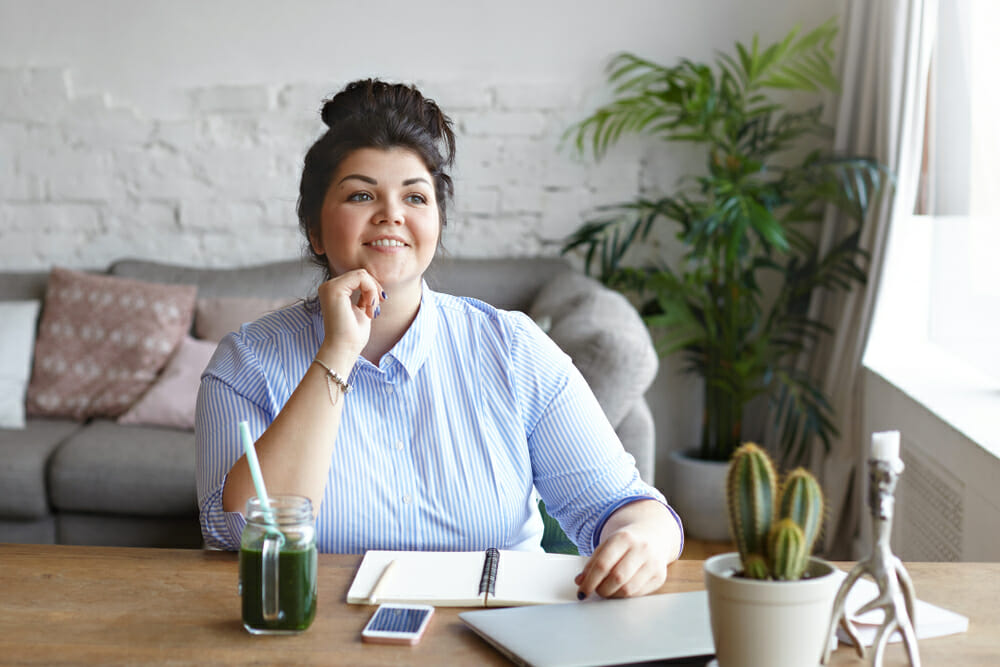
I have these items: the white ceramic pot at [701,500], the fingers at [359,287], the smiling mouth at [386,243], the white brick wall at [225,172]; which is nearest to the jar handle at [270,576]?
the fingers at [359,287]

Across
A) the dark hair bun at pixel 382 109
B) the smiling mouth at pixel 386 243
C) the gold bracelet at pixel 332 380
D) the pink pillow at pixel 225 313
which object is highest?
the dark hair bun at pixel 382 109

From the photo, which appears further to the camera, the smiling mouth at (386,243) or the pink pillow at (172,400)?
the pink pillow at (172,400)

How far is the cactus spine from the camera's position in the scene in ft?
2.56

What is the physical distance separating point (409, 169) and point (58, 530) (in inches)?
77.8

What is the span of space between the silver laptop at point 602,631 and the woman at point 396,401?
0.22m

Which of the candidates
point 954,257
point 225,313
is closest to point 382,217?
point 954,257

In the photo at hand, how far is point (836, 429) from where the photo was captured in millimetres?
3176

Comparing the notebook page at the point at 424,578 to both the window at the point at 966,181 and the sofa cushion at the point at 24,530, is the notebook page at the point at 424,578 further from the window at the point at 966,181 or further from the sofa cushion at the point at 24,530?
the sofa cushion at the point at 24,530

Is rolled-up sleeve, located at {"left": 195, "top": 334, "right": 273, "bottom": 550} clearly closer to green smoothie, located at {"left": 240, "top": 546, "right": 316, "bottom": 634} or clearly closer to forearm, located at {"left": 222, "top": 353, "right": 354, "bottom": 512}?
forearm, located at {"left": 222, "top": 353, "right": 354, "bottom": 512}

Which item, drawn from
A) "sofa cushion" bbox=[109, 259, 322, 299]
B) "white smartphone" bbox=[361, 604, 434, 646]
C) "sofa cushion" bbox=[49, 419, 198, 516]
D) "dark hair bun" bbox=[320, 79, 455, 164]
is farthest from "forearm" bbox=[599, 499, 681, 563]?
"sofa cushion" bbox=[109, 259, 322, 299]

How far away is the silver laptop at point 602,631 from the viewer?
0.90 metres

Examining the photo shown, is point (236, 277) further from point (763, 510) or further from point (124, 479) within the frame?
point (763, 510)

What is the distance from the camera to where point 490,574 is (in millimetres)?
1104

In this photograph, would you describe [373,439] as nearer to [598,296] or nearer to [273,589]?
[273,589]
